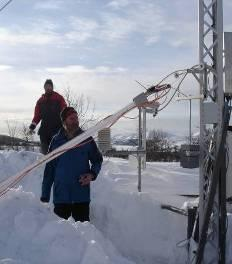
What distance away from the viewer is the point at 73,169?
7.05 m

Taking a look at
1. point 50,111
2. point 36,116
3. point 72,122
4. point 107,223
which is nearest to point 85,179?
point 72,122

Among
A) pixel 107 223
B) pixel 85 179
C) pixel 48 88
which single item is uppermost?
pixel 48 88

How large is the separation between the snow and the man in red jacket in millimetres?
1142

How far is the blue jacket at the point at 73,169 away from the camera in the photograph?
7.04 m

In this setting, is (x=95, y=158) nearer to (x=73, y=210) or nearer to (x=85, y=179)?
(x=85, y=179)

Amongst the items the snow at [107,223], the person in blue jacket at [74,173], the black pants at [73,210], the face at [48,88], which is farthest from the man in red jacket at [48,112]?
the black pants at [73,210]

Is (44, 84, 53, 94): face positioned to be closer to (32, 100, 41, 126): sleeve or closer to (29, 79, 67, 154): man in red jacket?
(29, 79, 67, 154): man in red jacket

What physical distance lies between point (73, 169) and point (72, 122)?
0.58 m

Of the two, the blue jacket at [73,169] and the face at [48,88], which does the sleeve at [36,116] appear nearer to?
the face at [48,88]

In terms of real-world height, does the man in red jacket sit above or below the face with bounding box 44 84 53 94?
below

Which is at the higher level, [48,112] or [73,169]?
[48,112]

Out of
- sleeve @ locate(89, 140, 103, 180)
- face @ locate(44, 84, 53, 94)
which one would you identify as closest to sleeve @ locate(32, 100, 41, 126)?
face @ locate(44, 84, 53, 94)

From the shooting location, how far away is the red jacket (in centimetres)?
1166

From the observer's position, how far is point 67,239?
5586mm
